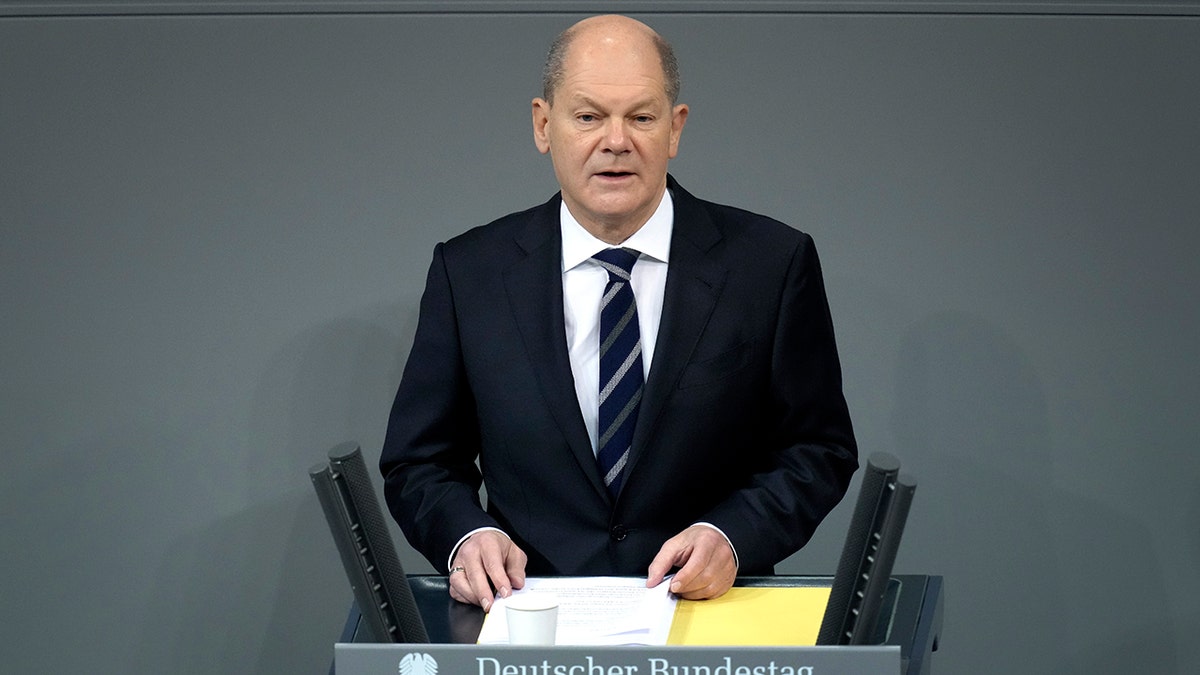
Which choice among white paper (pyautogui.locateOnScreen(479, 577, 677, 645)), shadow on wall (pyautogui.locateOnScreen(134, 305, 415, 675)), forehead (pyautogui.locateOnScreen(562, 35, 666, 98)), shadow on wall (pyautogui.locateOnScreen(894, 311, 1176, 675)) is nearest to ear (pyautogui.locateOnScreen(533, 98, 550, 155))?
forehead (pyautogui.locateOnScreen(562, 35, 666, 98))

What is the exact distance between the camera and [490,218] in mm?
3564

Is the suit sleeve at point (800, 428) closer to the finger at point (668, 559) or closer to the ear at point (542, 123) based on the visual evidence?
the finger at point (668, 559)

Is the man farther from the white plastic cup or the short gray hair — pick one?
the white plastic cup

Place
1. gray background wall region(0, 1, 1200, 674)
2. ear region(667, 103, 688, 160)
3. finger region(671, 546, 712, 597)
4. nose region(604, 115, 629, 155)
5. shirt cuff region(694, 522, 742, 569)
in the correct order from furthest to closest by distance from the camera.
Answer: gray background wall region(0, 1, 1200, 674) → ear region(667, 103, 688, 160) → nose region(604, 115, 629, 155) → shirt cuff region(694, 522, 742, 569) → finger region(671, 546, 712, 597)

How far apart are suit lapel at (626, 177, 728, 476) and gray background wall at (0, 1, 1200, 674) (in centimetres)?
96

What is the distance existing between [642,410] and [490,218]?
1.21 metres

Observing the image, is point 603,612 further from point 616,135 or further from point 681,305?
point 616,135

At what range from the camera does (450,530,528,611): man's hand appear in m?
2.15

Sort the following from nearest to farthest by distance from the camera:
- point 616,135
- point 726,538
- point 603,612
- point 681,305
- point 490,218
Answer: point 603,612 < point 726,538 < point 616,135 < point 681,305 < point 490,218

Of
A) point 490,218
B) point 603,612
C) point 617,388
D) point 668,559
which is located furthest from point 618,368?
point 490,218

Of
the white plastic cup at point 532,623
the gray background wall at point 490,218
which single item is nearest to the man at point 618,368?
the white plastic cup at point 532,623

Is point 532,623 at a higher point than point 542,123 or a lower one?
lower

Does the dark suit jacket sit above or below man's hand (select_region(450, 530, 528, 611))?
above

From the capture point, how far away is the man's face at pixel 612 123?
95.7 inches
